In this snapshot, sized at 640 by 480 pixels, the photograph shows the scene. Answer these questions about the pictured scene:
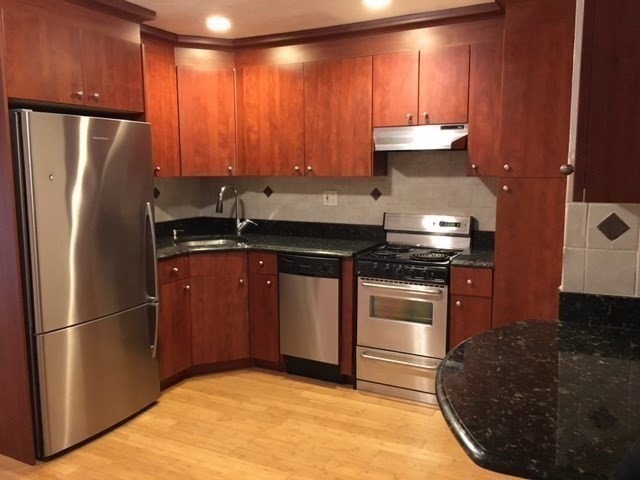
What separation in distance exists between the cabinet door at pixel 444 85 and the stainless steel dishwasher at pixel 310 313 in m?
1.16

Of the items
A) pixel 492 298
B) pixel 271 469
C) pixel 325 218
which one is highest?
pixel 325 218

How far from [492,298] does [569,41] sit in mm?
1467

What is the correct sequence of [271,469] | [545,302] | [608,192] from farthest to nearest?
[545,302], [271,469], [608,192]

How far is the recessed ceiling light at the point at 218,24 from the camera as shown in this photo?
339cm

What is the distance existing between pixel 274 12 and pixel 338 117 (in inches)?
32.1

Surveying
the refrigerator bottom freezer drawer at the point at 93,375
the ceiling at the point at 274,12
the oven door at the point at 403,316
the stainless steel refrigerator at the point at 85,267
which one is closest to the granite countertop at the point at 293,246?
the oven door at the point at 403,316

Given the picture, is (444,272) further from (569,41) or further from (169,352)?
(169,352)

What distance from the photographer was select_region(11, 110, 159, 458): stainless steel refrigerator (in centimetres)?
259

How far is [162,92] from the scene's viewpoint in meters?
3.69

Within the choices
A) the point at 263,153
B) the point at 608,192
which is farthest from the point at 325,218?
the point at 608,192

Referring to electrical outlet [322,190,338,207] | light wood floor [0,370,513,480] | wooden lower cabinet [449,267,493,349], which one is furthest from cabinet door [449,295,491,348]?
electrical outlet [322,190,338,207]

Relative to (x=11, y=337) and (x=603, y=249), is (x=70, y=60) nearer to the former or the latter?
(x=11, y=337)

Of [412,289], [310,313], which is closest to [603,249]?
[412,289]

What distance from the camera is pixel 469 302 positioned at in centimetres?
318
